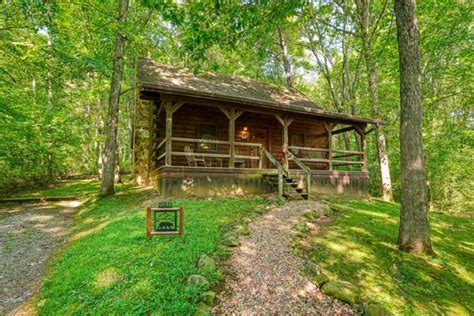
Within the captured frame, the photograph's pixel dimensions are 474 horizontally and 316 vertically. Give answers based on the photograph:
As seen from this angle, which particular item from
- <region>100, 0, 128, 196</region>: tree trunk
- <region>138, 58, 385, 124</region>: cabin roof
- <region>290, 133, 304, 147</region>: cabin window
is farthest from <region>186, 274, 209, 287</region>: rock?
<region>290, 133, 304, 147</region>: cabin window

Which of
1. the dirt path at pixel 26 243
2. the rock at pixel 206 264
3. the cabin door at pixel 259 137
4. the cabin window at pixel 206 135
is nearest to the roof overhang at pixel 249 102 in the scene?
the cabin door at pixel 259 137

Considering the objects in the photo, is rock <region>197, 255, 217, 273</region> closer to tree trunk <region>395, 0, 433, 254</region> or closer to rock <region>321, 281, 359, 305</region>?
rock <region>321, 281, 359, 305</region>

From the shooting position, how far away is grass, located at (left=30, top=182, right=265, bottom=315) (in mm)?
3090

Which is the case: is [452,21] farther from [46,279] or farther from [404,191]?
[46,279]

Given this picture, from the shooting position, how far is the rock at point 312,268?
12.8 ft

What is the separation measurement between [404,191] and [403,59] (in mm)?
2659

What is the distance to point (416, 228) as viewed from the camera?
479 cm

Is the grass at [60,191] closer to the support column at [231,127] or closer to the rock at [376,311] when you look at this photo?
the support column at [231,127]

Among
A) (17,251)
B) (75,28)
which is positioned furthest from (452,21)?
(17,251)

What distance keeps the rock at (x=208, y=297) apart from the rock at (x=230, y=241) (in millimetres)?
1407

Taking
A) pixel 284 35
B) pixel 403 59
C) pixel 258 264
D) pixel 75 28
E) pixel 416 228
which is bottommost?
pixel 258 264

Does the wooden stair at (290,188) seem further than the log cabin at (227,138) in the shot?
Yes

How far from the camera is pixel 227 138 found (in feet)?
40.4

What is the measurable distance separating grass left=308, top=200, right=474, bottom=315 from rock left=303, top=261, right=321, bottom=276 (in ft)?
0.52
